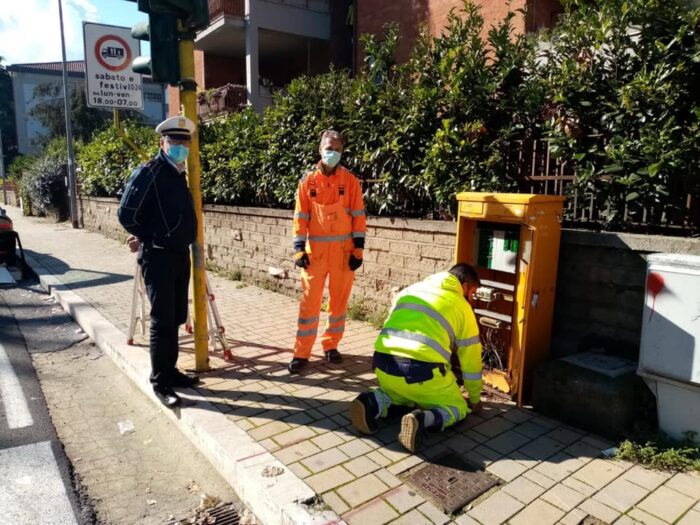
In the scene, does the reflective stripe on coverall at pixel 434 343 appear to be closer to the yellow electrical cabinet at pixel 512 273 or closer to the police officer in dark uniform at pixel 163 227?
the yellow electrical cabinet at pixel 512 273

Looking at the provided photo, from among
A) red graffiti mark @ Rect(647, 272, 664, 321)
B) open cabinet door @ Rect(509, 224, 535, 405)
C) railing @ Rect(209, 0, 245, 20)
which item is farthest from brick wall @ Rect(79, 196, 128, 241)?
red graffiti mark @ Rect(647, 272, 664, 321)

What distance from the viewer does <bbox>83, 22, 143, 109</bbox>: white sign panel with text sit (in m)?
7.14

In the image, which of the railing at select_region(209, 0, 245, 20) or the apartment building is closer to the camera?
the apartment building

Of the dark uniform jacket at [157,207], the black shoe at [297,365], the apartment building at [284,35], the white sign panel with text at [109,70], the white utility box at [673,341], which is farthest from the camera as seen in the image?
the apartment building at [284,35]

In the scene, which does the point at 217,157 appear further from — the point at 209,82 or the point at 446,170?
the point at 209,82

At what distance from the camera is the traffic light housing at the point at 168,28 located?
12.5 feet

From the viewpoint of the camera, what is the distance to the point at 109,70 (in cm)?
742

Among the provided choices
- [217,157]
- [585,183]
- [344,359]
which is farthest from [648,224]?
[217,157]

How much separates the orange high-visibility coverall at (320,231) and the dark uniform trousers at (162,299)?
1051 millimetres

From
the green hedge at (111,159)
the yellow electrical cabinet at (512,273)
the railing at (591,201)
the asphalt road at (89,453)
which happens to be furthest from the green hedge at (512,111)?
the green hedge at (111,159)

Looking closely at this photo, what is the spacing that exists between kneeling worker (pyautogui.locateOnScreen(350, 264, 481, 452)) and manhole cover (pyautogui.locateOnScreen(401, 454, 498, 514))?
252 millimetres

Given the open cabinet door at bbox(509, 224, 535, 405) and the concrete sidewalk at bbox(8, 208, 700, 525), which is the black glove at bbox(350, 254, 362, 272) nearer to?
the concrete sidewalk at bbox(8, 208, 700, 525)

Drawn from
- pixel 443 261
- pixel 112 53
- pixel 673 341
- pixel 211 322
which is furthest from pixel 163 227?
pixel 112 53

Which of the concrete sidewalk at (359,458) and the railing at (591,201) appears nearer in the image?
the concrete sidewalk at (359,458)
